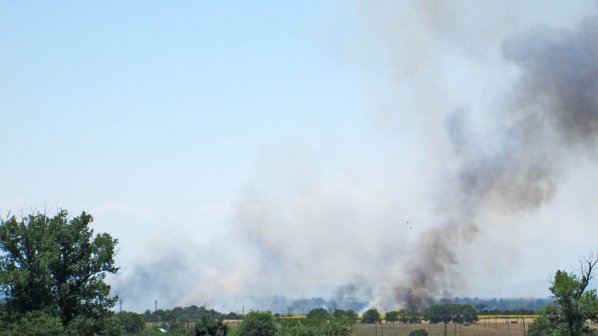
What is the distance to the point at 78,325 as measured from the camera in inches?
2803

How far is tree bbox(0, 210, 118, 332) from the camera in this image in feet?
233

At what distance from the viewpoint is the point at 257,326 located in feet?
360

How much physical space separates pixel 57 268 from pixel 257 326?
4290 centimetres

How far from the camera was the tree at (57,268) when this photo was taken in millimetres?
71062

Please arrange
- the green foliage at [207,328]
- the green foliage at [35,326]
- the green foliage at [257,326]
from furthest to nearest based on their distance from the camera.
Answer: the green foliage at [257,326], the green foliage at [207,328], the green foliage at [35,326]

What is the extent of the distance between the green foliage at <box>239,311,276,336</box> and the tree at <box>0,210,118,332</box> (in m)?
37.1

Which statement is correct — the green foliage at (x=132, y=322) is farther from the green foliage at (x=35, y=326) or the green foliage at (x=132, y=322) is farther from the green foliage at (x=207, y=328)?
the green foliage at (x=35, y=326)

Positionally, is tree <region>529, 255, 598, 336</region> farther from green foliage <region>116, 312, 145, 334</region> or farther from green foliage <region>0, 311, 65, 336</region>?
green foliage <region>116, 312, 145, 334</region>

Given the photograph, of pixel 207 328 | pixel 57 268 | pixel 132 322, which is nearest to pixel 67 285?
pixel 57 268

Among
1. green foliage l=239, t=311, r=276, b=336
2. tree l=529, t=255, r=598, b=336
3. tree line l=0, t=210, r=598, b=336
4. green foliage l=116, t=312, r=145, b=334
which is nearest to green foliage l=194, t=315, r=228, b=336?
green foliage l=239, t=311, r=276, b=336

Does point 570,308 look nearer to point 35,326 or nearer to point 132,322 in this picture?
point 35,326

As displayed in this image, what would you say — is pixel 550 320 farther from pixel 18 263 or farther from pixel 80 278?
pixel 18 263

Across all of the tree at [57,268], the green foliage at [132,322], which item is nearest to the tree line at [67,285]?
the tree at [57,268]

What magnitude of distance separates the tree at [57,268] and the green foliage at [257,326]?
3707cm
